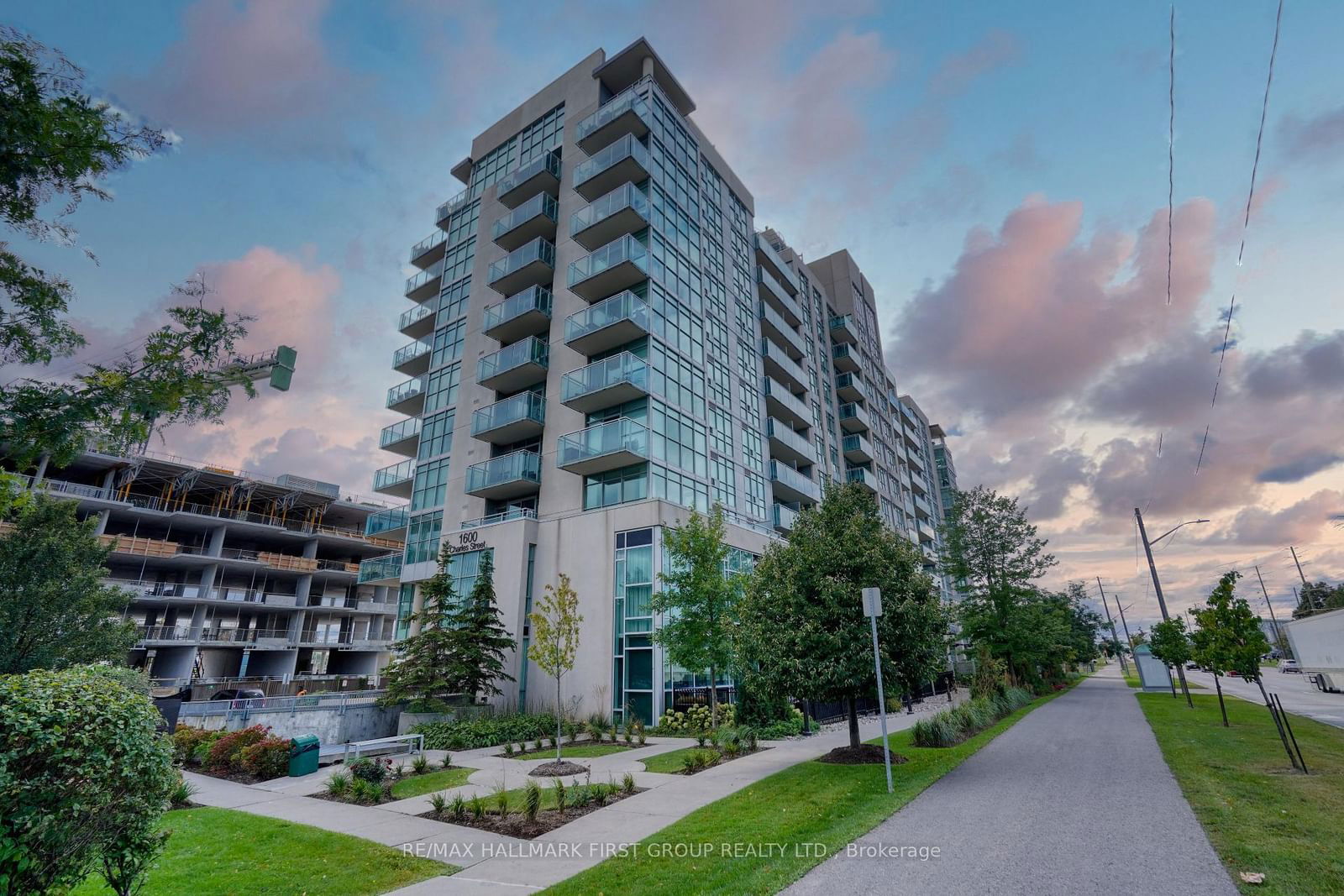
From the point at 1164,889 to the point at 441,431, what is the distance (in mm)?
35160

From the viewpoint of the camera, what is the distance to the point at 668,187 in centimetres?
3397

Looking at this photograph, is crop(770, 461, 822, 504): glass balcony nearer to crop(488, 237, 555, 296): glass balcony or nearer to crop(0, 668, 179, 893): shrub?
crop(488, 237, 555, 296): glass balcony

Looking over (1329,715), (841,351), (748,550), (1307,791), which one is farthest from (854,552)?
(841,351)

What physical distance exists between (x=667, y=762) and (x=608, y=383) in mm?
17037

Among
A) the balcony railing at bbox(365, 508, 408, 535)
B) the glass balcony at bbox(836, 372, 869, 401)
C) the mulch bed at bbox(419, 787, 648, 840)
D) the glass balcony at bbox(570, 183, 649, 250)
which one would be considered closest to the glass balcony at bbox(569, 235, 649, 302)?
the glass balcony at bbox(570, 183, 649, 250)

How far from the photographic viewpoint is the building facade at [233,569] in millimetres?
43094

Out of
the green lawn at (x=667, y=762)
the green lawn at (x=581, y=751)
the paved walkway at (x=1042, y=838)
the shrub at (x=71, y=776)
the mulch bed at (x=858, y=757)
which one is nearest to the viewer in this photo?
the shrub at (x=71, y=776)

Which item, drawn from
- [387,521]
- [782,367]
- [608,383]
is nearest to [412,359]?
[387,521]

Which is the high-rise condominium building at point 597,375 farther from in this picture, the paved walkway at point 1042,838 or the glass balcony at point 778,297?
the paved walkway at point 1042,838

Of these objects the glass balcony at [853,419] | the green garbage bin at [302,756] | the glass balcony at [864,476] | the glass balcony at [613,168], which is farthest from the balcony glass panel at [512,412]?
the glass balcony at [853,419]

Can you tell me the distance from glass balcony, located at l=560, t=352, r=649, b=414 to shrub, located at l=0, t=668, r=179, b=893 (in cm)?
2270

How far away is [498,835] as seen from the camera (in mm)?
9258

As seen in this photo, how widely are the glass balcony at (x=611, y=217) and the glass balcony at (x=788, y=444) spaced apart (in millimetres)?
14480

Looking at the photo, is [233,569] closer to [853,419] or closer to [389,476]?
[389,476]
